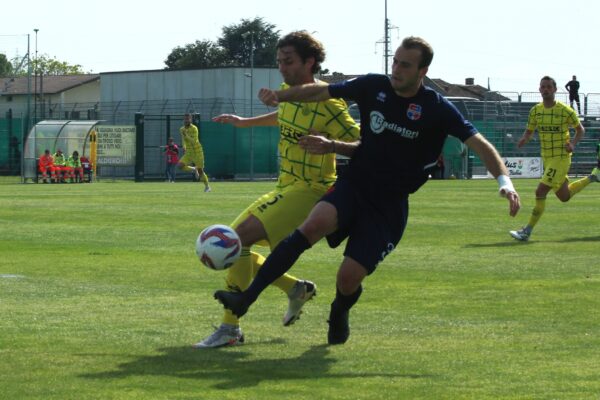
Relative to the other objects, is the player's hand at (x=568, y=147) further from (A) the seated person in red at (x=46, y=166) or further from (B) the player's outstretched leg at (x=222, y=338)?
(A) the seated person in red at (x=46, y=166)

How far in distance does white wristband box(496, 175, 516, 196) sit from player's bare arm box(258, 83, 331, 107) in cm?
119

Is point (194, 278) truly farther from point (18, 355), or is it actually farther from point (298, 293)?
point (18, 355)

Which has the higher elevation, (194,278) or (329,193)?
(329,193)

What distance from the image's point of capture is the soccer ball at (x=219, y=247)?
826 cm

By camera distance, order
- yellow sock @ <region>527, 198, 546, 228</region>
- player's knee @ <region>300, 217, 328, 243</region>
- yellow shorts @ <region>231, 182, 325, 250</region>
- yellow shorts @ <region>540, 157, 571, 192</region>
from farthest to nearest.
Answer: yellow shorts @ <region>540, 157, 571, 192</region> → yellow sock @ <region>527, 198, 546, 228</region> → yellow shorts @ <region>231, 182, 325, 250</region> → player's knee @ <region>300, 217, 328, 243</region>

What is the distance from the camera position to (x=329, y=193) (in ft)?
27.4

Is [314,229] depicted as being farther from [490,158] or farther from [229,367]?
[490,158]

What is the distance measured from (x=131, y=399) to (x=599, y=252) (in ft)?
34.4

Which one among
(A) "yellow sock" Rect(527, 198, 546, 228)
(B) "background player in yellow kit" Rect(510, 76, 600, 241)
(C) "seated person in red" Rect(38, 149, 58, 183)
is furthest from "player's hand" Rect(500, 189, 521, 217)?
(C) "seated person in red" Rect(38, 149, 58, 183)

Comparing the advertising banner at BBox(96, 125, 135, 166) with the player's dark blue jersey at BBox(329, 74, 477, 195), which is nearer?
the player's dark blue jersey at BBox(329, 74, 477, 195)

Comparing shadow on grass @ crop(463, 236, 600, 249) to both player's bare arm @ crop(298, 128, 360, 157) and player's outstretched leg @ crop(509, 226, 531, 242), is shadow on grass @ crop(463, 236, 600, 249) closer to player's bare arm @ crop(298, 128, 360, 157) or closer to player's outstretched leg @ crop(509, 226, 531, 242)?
player's outstretched leg @ crop(509, 226, 531, 242)

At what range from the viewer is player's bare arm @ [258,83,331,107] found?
8195mm

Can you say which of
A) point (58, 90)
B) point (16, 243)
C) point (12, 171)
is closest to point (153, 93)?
point (12, 171)

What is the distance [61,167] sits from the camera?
49.5 m
